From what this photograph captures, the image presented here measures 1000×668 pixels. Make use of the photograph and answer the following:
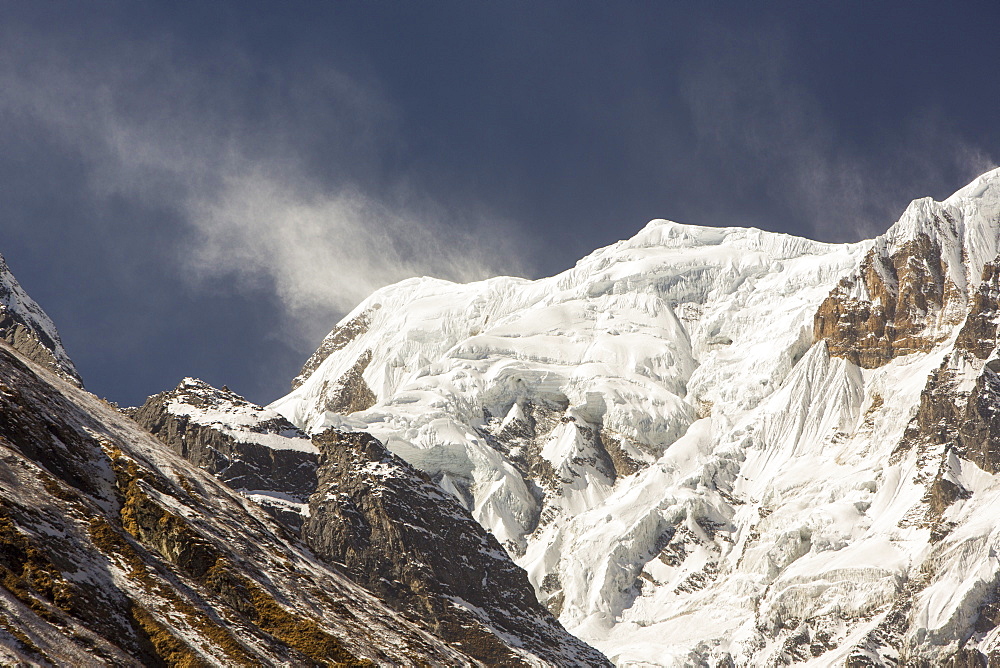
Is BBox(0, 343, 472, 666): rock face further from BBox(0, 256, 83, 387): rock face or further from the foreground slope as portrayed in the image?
the foreground slope

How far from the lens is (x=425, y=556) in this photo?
531 ft

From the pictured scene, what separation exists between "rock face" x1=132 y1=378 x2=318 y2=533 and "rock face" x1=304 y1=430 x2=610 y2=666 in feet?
9.95

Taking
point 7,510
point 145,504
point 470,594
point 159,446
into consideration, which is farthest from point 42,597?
point 470,594

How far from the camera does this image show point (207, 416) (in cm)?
16988

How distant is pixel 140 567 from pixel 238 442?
95.5 m

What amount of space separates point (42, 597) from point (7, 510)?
7.25 metres

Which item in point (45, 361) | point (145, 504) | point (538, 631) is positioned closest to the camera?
point (145, 504)

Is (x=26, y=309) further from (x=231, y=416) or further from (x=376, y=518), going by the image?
(x=376, y=518)

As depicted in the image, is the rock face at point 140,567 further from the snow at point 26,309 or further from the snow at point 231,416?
the snow at point 231,416

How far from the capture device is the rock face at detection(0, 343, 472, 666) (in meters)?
61.3

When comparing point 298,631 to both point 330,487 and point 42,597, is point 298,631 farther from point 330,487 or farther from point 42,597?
point 330,487

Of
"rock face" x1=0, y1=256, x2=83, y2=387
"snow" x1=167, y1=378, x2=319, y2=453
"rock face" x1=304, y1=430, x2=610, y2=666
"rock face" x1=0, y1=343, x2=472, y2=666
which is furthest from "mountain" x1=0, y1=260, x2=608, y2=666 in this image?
"snow" x1=167, y1=378, x2=319, y2=453

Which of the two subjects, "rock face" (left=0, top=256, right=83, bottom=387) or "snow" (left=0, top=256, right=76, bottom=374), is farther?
"snow" (left=0, top=256, right=76, bottom=374)

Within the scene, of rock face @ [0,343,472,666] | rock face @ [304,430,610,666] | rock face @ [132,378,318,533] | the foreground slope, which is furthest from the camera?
rock face @ [132,378,318,533]
